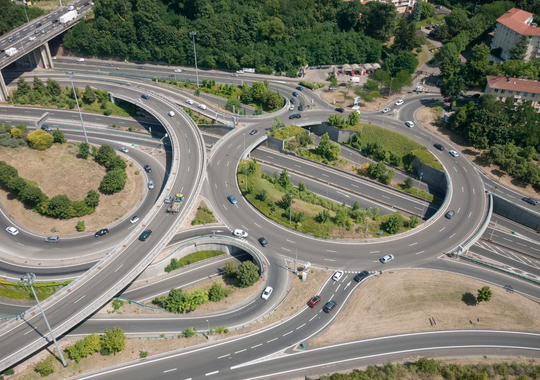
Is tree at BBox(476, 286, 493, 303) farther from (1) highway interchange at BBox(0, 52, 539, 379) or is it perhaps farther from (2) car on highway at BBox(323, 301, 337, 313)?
(2) car on highway at BBox(323, 301, 337, 313)

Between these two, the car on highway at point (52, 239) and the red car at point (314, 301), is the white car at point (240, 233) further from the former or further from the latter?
the car on highway at point (52, 239)

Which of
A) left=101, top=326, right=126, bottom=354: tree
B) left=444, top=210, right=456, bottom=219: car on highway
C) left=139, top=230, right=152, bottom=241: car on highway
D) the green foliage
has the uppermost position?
left=139, top=230, right=152, bottom=241: car on highway

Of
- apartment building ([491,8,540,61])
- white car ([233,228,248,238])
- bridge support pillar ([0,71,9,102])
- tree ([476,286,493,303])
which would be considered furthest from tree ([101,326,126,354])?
apartment building ([491,8,540,61])

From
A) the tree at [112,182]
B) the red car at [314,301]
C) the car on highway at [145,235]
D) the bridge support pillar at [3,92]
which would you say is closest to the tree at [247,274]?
the red car at [314,301]

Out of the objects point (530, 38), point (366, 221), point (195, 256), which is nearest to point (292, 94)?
point (366, 221)

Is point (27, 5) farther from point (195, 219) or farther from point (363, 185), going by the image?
point (363, 185)
